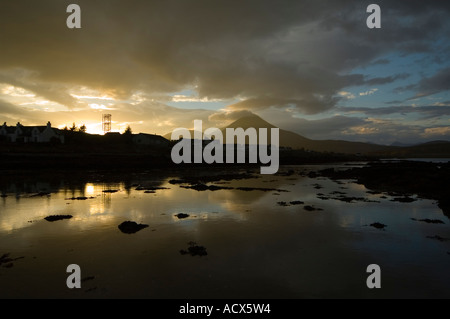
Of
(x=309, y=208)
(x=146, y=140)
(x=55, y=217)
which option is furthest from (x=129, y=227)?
(x=146, y=140)

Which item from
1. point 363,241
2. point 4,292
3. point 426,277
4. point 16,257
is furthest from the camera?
point 363,241

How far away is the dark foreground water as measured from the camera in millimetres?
10422

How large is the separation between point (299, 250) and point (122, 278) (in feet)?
30.8

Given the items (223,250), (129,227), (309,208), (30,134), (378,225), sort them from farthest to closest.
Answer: (30,134)
(309,208)
(378,225)
(129,227)
(223,250)

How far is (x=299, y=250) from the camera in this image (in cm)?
1461

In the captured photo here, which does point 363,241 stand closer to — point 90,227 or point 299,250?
point 299,250

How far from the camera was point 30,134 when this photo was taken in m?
92.4

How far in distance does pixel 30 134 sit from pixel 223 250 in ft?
347

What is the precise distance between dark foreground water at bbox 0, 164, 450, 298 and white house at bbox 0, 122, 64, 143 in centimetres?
7536

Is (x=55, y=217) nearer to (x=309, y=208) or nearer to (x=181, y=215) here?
(x=181, y=215)

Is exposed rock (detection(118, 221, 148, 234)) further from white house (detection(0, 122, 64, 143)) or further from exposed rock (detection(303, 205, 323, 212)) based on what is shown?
white house (detection(0, 122, 64, 143))

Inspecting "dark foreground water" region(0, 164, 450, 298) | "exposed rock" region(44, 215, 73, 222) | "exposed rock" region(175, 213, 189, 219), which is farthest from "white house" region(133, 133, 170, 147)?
"exposed rock" region(175, 213, 189, 219)
